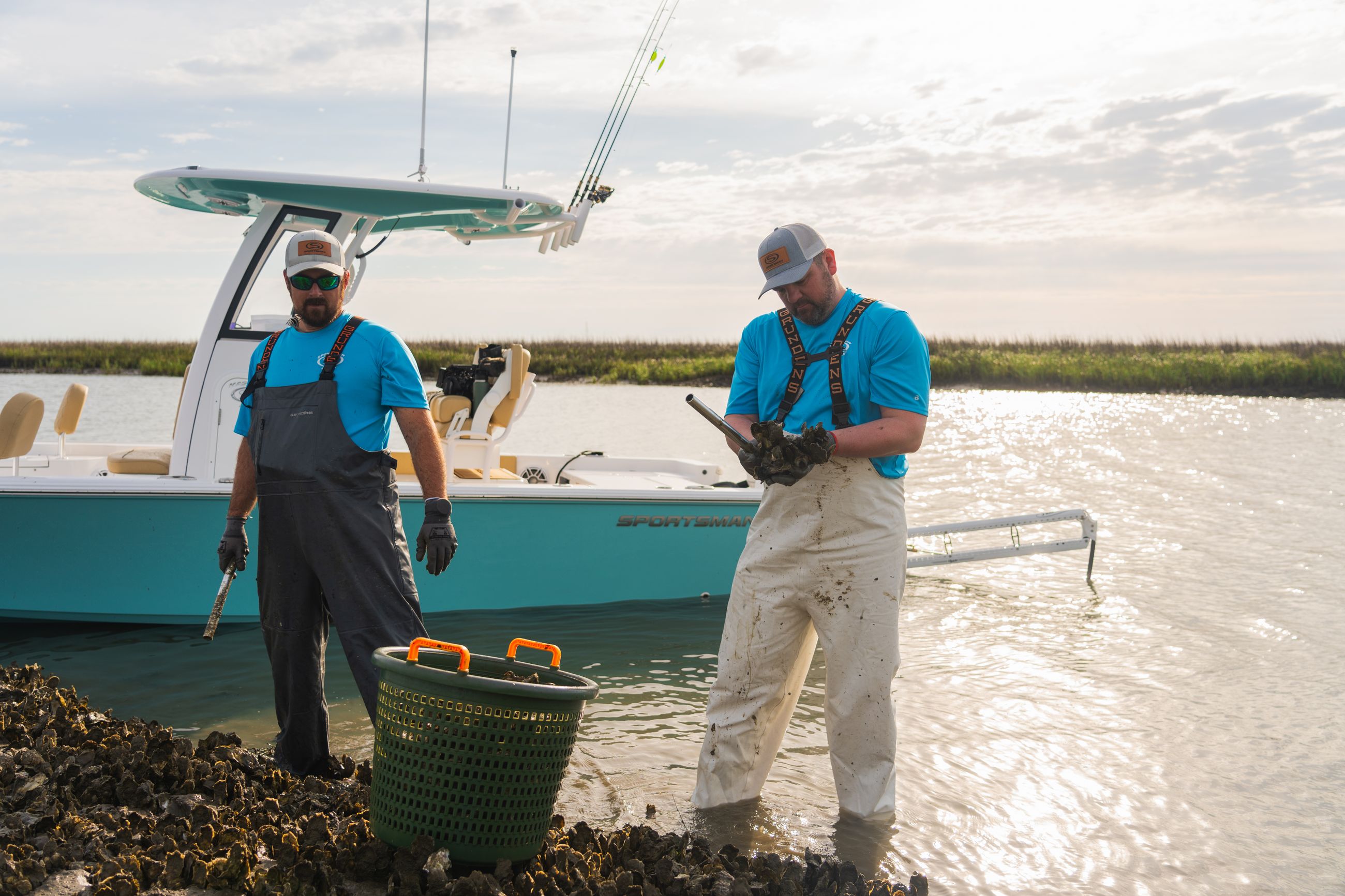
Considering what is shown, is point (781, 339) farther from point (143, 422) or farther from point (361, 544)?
point (143, 422)

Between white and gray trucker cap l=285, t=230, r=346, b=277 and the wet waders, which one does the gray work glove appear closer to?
white and gray trucker cap l=285, t=230, r=346, b=277

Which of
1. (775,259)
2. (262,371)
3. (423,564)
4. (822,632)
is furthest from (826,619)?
(423,564)

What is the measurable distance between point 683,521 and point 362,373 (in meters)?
4.16

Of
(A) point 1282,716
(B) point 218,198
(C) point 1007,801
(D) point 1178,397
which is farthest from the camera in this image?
(D) point 1178,397

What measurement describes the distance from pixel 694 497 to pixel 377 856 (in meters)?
4.77

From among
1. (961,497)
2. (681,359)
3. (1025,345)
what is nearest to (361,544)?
(961,497)

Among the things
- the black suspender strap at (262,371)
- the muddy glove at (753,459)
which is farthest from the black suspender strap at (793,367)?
the black suspender strap at (262,371)

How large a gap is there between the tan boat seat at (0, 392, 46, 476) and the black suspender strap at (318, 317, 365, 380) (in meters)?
3.76

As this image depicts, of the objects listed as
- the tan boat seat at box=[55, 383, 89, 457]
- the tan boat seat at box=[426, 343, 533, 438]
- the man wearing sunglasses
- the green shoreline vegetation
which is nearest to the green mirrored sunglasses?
the man wearing sunglasses

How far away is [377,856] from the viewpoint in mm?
2883

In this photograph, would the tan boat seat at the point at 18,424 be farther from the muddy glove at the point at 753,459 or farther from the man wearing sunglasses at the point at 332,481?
the muddy glove at the point at 753,459

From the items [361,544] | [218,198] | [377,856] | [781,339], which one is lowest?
[377,856]

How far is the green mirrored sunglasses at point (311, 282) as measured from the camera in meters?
3.73

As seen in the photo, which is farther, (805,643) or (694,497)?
(694,497)
